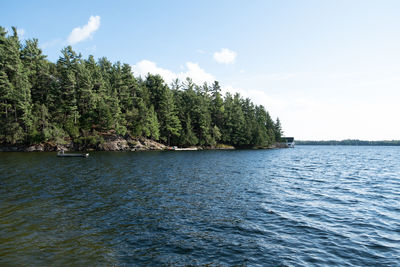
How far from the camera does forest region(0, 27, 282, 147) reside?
70250 millimetres

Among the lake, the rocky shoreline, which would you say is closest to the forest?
the rocky shoreline

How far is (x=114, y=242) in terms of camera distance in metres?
10.6

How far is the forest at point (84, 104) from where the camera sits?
230ft

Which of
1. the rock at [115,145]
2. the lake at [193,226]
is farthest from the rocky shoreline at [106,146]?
the lake at [193,226]

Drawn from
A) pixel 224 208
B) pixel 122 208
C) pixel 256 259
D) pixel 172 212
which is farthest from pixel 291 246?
pixel 122 208

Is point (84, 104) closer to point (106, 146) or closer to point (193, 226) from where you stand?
point (106, 146)

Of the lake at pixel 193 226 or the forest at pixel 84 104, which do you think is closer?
the lake at pixel 193 226

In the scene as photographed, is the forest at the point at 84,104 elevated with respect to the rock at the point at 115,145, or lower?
elevated

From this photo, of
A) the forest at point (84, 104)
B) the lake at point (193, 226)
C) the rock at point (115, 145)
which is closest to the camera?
the lake at point (193, 226)

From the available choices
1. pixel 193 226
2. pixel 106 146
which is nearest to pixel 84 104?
pixel 106 146

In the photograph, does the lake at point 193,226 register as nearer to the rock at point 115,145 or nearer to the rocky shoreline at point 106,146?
the rocky shoreline at point 106,146

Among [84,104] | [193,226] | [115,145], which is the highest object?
[84,104]

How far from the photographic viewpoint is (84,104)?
274ft

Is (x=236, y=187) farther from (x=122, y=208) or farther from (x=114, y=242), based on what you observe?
(x=114, y=242)
